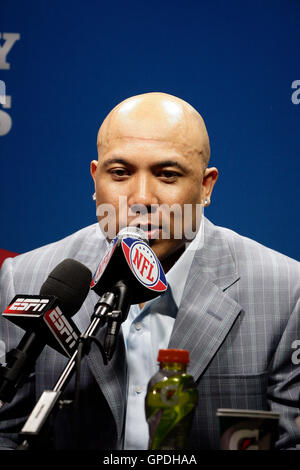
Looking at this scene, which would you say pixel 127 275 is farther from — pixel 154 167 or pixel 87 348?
pixel 154 167

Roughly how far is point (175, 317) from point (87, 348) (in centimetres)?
68

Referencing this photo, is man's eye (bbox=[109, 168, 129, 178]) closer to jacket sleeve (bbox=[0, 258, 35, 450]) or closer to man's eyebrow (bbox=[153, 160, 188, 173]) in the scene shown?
man's eyebrow (bbox=[153, 160, 188, 173])

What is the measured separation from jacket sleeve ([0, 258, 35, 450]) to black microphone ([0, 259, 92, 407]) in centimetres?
43

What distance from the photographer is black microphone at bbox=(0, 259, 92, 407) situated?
32.2 inches

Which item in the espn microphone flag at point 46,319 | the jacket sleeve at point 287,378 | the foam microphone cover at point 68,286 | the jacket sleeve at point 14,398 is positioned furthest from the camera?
the jacket sleeve at point 14,398

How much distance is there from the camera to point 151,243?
1.41 m

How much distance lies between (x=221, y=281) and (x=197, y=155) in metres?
0.35

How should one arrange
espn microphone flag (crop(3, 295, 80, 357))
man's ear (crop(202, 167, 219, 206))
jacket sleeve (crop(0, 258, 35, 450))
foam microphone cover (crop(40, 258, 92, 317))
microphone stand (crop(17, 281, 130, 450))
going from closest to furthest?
microphone stand (crop(17, 281, 130, 450)) < espn microphone flag (crop(3, 295, 80, 357)) < foam microphone cover (crop(40, 258, 92, 317)) < jacket sleeve (crop(0, 258, 35, 450)) < man's ear (crop(202, 167, 219, 206))

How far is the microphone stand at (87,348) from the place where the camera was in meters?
0.74

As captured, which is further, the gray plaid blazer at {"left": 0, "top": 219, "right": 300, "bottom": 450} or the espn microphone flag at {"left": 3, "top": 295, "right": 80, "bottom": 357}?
the gray plaid blazer at {"left": 0, "top": 219, "right": 300, "bottom": 450}

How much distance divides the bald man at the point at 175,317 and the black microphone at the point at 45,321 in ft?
1.16

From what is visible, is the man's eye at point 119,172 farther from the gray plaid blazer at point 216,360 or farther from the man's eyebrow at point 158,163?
the gray plaid blazer at point 216,360

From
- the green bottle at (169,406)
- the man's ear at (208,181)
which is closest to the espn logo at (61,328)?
the green bottle at (169,406)

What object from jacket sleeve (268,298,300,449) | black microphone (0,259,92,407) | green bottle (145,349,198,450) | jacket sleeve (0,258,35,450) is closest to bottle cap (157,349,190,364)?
green bottle (145,349,198,450)
